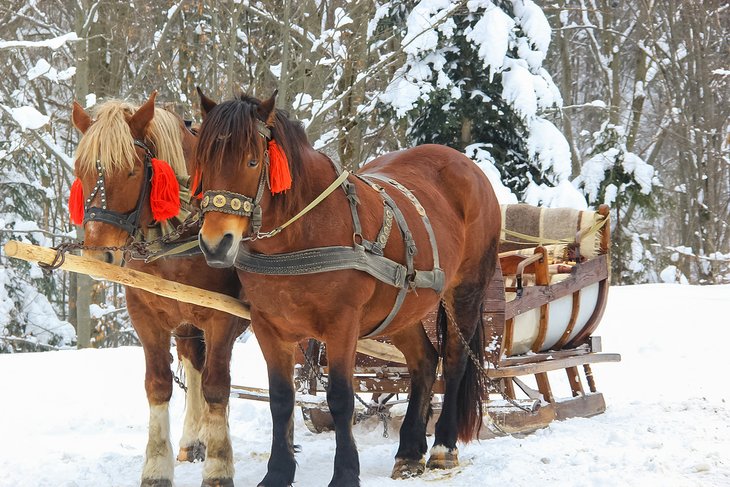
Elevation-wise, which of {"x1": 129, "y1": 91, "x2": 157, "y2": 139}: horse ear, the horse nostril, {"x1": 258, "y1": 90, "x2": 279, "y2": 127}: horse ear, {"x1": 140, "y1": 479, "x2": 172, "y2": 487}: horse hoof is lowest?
{"x1": 140, "y1": 479, "x2": 172, "y2": 487}: horse hoof

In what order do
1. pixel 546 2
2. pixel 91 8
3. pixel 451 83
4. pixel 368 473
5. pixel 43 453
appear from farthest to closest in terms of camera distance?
1. pixel 546 2
2. pixel 451 83
3. pixel 91 8
4. pixel 43 453
5. pixel 368 473

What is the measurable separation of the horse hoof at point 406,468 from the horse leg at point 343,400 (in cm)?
71

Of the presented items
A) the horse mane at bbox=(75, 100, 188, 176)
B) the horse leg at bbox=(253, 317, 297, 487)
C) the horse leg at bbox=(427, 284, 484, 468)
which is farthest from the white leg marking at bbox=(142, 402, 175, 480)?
the horse leg at bbox=(427, 284, 484, 468)

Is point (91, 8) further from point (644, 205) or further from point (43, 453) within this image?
point (644, 205)

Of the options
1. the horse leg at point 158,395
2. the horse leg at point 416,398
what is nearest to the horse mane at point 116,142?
the horse leg at point 158,395

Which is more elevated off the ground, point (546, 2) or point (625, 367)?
point (546, 2)

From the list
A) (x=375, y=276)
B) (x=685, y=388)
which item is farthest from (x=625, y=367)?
(x=375, y=276)

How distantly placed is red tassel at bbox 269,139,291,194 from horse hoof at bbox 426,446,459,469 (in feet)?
6.50

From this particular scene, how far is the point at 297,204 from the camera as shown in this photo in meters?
3.87

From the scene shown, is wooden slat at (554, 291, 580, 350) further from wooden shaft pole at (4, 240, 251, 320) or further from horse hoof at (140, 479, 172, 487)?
horse hoof at (140, 479, 172, 487)

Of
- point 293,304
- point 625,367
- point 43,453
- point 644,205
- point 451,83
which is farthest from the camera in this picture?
point 644,205

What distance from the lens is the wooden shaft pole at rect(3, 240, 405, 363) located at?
369 centimetres

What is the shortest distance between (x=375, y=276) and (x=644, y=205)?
12507mm

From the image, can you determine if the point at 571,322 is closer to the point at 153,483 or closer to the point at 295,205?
the point at 295,205
